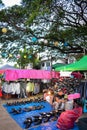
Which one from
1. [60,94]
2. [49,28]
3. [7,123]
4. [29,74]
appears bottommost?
[7,123]

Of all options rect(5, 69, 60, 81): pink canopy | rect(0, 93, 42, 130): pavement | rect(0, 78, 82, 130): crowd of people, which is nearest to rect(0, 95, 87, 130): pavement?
rect(0, 93, 42, 130): pavement

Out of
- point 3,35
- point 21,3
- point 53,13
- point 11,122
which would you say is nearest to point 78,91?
point 11,122

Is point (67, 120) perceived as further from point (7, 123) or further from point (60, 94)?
point (60, 94)

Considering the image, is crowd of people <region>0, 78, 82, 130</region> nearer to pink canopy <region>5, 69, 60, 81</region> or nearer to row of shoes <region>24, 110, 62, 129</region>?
row of shoes <region>24, 110, 62, 129</region>

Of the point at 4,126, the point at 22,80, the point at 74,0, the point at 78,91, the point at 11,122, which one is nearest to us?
the point at 4,126

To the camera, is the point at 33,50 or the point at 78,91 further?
the point at 33,50

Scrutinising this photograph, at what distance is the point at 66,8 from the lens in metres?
14.3

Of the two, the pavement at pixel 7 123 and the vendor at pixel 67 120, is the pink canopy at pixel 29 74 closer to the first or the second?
the pavement at pixel 7 123

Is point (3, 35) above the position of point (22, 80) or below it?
above

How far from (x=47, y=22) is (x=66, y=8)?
5.65 feet

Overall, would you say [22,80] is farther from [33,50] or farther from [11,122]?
[11,122]

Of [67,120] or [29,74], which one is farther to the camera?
[29,74]

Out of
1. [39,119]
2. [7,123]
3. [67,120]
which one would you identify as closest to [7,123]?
[7,123]

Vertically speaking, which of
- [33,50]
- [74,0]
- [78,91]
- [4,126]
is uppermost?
[74,0]
